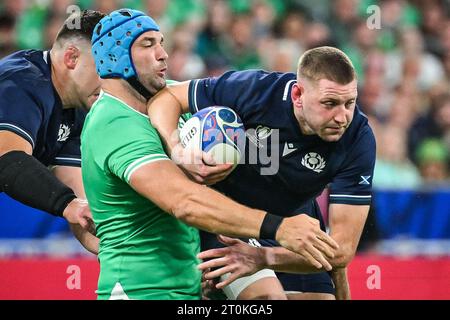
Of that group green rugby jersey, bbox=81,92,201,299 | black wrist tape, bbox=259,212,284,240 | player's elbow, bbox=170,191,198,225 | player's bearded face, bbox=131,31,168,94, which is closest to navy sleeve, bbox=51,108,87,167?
player's bearded face, bbox=131,31,168,94

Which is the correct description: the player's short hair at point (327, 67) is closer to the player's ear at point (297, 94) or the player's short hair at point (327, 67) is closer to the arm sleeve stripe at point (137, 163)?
the player's ear at point (297, 94)

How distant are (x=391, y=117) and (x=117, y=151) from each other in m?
6.26

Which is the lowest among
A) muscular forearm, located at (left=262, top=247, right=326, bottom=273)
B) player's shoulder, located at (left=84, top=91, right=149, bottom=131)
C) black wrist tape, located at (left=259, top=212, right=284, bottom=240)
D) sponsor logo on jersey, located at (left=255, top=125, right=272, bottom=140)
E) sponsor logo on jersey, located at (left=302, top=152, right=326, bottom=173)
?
muscular forearm, located at (left=262, top=247, right=326, bottom=273)

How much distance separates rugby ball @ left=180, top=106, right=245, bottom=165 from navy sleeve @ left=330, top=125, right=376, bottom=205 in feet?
2.23

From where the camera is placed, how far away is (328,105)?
4.62 m

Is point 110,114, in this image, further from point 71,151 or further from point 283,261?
point 71,151

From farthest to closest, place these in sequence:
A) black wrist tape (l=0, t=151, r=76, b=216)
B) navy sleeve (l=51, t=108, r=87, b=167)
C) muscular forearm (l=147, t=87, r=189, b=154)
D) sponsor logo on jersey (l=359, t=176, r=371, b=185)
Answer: navy sleeve (l=51, t=108, r=87, b=167) < black wrist tape (l=0, t=151, r=76, b=216) < sponsor logo on jersey (l=359, t=176, r=371, b=185) < muscular forearm (l=147, t=87, r=189, b=154)

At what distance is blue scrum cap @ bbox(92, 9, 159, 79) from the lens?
4.54 meters

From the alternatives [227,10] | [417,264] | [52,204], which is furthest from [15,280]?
[227,10]

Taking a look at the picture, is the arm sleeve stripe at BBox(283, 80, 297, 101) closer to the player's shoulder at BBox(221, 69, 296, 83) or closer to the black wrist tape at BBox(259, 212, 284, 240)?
the player's shoulder at BBox(221, 69, 296, 83)

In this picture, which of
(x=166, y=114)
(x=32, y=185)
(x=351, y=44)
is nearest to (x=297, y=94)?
(x=166, y=114)

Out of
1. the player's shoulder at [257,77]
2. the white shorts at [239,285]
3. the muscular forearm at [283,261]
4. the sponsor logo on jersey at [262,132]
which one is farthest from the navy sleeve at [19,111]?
the muscular forearm at [283,261]

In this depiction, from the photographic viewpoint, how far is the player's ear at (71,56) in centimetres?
582

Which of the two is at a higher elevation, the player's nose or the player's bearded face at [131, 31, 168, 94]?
the player's bearded face at [131, 31, 168, 94]
